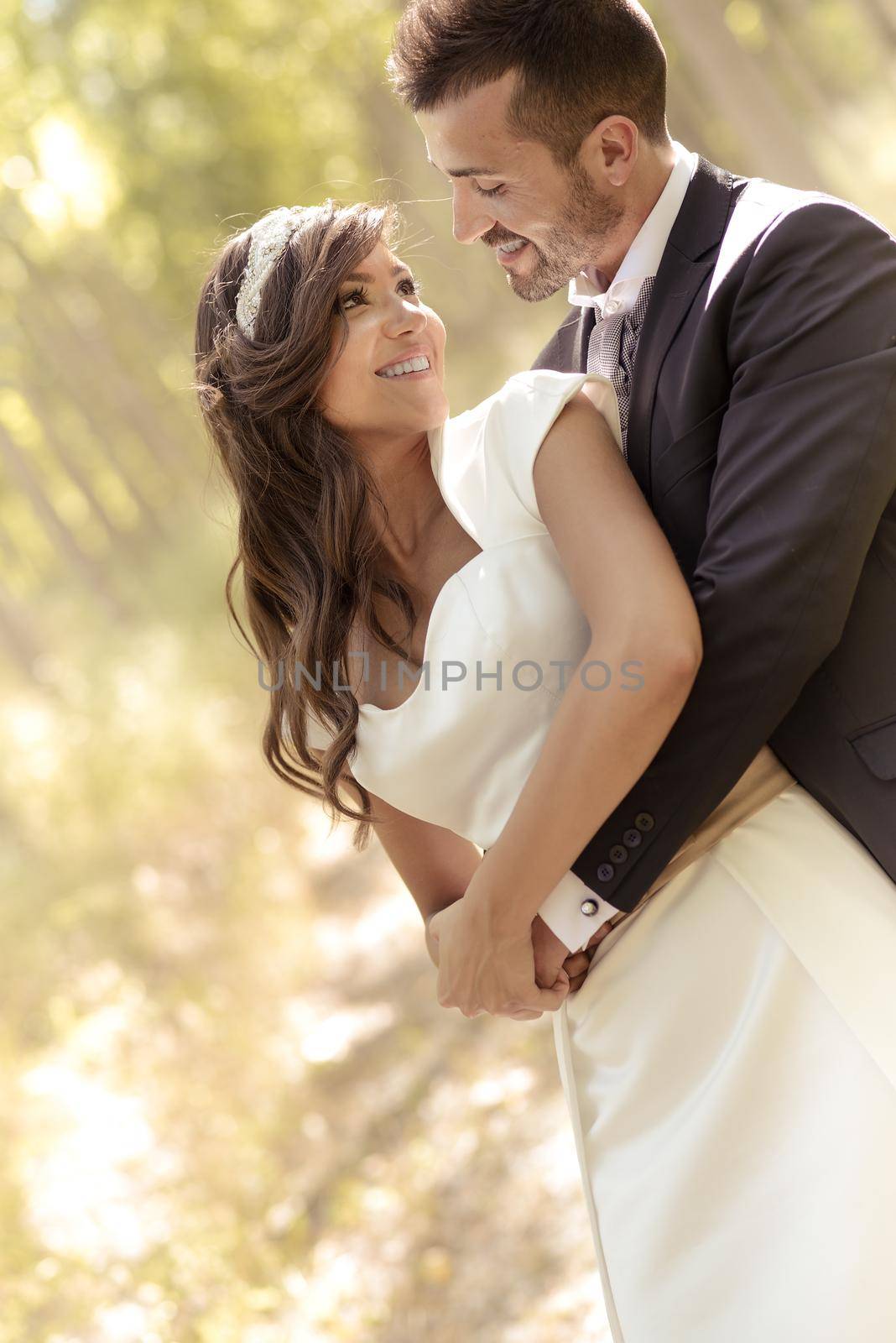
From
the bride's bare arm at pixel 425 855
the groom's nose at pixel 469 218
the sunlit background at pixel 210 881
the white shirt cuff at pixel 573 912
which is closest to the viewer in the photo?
the white shirt cuff at pixel 573 912

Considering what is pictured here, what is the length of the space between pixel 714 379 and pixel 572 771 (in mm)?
640

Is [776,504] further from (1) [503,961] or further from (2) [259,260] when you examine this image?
(2) [259,260]

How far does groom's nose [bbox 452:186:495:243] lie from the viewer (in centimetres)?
217

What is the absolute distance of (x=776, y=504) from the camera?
1.64 metres

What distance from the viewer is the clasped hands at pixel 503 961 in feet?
5.98

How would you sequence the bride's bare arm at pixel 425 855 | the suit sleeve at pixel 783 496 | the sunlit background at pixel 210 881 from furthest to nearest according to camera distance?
the sunlit background at pixel 210 881
the bride's bare arm at pixel 425 855
the suit sleeve at pixel 783 496

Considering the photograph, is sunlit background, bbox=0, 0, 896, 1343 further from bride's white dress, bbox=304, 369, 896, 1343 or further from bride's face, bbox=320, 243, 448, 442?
bride's white dress, bbox=304, 369, 896, 1343

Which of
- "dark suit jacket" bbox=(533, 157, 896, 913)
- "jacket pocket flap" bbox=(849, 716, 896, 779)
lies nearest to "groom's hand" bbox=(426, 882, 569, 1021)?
"dark suit jacket" bbox=(533, 157, 896, 913)

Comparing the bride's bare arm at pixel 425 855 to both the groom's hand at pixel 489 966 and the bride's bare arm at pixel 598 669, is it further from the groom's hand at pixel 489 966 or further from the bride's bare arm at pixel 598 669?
the bride's bare arm at pixel 598 669

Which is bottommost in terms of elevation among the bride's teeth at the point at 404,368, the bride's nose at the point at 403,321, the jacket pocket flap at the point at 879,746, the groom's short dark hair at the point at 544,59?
the jacket pocket flap at the point at 879,746

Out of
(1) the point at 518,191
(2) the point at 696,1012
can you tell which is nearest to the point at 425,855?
(2) the point at 696,1012

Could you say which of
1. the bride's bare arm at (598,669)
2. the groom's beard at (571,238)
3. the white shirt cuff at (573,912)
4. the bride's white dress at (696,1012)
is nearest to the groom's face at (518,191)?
the groom's beard at (571,238)

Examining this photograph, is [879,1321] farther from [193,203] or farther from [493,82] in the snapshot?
[193,203]

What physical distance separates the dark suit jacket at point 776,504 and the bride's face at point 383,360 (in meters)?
0.41
